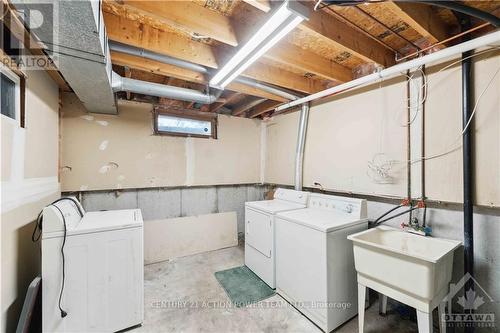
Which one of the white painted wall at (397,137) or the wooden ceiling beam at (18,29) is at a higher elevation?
the wooden ceiling beam at (18,29)

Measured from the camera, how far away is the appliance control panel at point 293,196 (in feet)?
9.07

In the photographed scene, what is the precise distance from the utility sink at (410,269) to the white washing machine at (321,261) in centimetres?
19

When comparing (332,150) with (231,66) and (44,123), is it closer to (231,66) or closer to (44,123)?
(231,66)

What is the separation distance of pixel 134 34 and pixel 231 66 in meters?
0.80

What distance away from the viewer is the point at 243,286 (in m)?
2.51

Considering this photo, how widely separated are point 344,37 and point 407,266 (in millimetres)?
1811

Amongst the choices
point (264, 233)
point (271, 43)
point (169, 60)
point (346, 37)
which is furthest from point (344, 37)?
point (264, 233)

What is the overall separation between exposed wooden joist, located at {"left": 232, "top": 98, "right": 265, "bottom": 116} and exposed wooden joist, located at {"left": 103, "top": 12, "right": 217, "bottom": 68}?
1.32 meters

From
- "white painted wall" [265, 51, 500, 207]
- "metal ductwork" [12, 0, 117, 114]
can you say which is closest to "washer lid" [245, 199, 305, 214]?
"white painted wall" [265, 51, 500, 207]

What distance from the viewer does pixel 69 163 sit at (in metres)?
2.66

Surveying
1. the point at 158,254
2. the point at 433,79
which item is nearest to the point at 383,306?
the point at 433,79

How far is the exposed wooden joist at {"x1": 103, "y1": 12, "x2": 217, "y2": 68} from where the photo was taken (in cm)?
160

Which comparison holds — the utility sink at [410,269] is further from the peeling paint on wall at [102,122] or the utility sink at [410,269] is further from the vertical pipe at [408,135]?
the peeling paint on wall at [102,122]

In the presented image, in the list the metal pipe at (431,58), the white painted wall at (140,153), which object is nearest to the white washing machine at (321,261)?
the metal pipe at (431,58)
